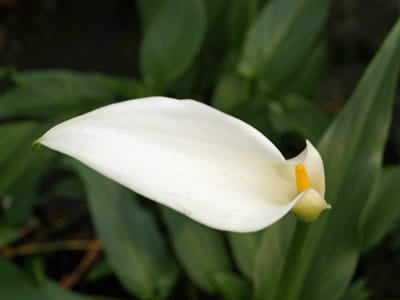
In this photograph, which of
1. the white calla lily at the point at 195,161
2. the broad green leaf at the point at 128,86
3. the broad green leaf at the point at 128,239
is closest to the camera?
the white calla lily at the point at 195,161

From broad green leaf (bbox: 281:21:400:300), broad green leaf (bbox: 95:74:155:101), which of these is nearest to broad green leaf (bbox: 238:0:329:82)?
broad green leaf (bbox: 95:74:155:101)

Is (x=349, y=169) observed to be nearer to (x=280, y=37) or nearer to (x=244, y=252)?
(x=244, y=252)

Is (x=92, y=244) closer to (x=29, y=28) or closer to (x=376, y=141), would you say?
(x=376, y=141)

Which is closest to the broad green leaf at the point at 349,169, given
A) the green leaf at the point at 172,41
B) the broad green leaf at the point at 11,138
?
the green leaf at the point at 172,41

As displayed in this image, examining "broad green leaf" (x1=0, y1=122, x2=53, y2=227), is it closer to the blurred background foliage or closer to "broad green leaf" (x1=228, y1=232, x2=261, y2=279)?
the blurred background foliage

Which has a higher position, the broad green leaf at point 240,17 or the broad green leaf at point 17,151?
the broad green leaf at point 240,17

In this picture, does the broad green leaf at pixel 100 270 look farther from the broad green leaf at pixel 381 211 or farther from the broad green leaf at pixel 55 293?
the broad green leaf at pixel 381 211

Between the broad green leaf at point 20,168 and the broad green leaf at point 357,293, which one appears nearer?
the broad green leaf at point 357,293

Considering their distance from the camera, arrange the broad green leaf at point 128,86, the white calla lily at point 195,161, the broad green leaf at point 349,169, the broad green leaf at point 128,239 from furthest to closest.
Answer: the broad green leaf at point 128,86 < the broad green leaf at point 128,239 < the broad green leaf at point 349,169 < the white calla lily at point 195,161
